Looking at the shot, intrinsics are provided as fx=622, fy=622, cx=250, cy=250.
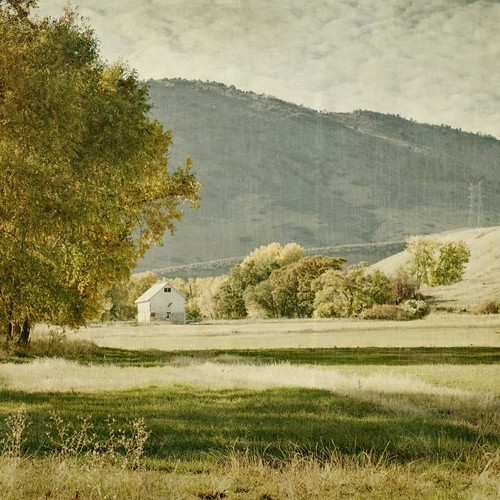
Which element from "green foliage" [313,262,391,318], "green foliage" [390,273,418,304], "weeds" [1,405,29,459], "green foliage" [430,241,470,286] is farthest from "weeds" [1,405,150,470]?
"green foliage" [430,241,470,286]

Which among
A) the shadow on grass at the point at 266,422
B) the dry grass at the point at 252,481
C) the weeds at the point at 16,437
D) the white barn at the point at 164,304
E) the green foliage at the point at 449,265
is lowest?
the white barn at the point at 164,304

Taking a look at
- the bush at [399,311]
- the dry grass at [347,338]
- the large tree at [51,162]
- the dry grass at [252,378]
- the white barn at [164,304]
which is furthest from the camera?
the white barn at [164,304]

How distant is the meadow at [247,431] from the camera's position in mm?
8406

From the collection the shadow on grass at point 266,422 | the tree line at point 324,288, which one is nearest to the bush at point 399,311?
the tree line at point 324,288

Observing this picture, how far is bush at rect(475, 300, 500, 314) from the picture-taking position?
76750 millimetres

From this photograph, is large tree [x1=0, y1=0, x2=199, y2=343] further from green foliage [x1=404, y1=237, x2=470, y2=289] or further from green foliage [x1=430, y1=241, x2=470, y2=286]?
green foliage [x1=430, y1=241, x2=470, y2=286]

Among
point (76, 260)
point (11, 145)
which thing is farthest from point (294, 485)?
point (11, 145)

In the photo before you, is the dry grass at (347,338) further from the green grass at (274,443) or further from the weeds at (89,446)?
the weeds at (89,446)

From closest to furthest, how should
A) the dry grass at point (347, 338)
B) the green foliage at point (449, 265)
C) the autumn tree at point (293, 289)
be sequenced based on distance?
the dry grass at point (347, 338)
the autumn tree at point (293, 289)
the green foliage at point (449, 265)

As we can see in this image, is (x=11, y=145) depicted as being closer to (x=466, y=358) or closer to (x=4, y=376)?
(x=4, y=376)

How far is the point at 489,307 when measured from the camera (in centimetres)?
7812

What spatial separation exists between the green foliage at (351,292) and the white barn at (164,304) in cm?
5142

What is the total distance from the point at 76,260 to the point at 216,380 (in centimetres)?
667

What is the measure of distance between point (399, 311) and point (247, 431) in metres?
72.2
